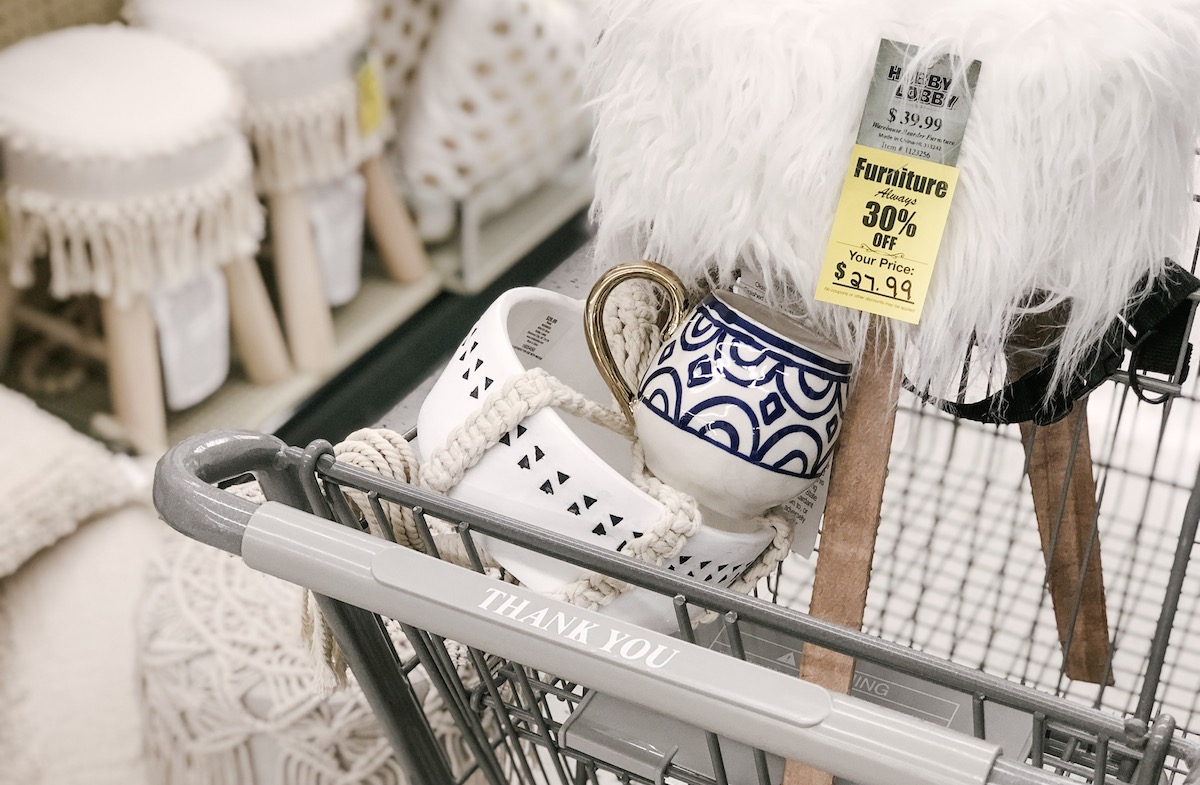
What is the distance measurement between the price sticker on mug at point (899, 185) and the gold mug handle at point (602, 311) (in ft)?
0.32

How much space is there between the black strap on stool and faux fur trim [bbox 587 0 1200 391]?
0.02m

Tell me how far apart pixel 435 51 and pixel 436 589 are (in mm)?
1350

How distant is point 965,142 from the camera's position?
47cm

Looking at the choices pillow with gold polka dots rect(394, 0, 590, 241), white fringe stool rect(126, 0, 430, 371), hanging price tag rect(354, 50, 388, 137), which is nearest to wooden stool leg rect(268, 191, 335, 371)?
white fringe stool rect(126, 0, 430, 371)

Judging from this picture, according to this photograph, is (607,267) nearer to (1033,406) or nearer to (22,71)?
(1033,406)

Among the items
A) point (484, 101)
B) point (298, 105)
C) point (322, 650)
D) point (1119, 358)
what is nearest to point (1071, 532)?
point (1119, 358)

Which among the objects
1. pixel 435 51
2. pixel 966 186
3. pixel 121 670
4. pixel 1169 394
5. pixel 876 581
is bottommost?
pixel 121 670

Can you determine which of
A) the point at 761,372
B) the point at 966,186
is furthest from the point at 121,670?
the point at 966,186

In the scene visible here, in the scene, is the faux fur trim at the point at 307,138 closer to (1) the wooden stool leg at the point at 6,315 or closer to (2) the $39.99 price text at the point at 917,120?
(1) the wooden stool leg at the point at 6,315

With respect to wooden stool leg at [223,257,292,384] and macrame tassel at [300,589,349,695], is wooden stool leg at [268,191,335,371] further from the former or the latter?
macrame tassel at [300,589,349,695]

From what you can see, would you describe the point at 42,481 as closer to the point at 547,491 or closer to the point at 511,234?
the point at 547,491

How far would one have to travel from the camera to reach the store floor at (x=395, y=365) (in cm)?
164

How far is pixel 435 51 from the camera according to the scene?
5.50ft

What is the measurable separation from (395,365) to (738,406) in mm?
1265
